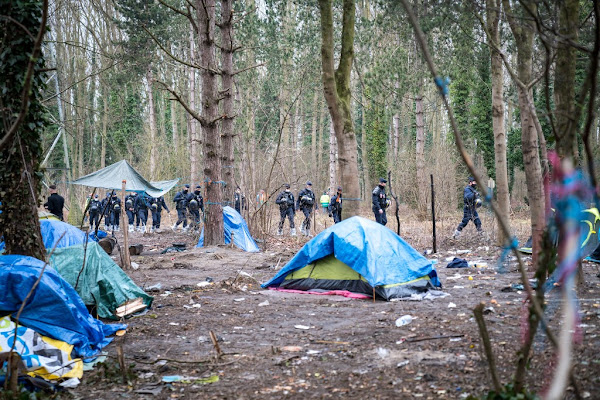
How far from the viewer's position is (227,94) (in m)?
15.4

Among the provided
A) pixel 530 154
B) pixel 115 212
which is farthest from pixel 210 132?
pixel 115 212

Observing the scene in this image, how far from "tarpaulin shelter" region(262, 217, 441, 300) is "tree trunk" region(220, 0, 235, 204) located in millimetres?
6400

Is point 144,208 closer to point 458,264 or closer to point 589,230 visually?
point 458,264

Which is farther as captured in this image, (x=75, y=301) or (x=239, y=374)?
(x=75, y=301)

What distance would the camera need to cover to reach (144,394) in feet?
14.8

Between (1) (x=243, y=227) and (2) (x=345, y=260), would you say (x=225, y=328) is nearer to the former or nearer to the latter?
(2) (x=345, y=260)

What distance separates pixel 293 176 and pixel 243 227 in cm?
1838

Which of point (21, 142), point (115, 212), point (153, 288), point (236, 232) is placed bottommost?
point (153, 288)

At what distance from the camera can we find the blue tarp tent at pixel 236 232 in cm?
1505

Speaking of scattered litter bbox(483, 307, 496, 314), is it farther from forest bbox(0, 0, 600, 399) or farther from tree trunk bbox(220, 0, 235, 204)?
tree trunk bbox(220, 0, 235, 204)

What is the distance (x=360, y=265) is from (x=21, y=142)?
4.81 m

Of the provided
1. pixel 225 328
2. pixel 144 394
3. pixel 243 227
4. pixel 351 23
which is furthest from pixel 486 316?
pixel 243 227

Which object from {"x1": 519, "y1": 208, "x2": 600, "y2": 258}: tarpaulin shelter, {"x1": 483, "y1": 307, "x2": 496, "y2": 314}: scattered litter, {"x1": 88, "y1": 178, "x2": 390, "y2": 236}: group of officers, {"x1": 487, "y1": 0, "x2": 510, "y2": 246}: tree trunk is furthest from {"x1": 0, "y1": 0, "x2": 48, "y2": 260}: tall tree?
{"x1": 88, "y1": 178, "x2": 390, "y2": 236}: group of officers

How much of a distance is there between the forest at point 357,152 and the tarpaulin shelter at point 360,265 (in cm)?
37
